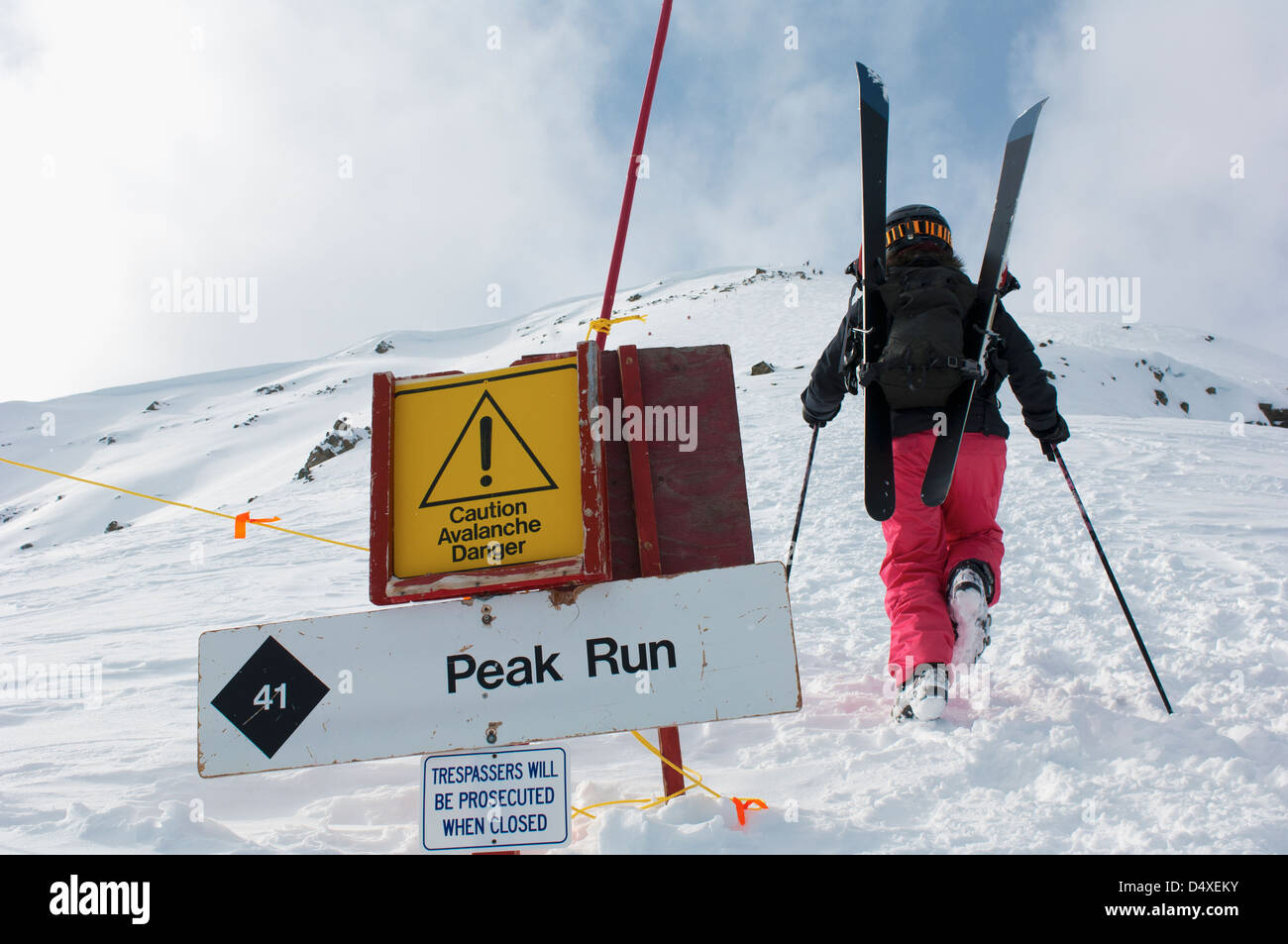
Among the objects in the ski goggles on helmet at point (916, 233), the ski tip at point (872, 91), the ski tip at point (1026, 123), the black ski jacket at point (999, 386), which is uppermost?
the ski tip at point (872, 91)

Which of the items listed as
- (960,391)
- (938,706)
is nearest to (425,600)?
(938,706)

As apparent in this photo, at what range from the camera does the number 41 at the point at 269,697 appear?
1692 mm

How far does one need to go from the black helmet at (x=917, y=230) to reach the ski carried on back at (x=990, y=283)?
198mm

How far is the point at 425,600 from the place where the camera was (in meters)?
1.77

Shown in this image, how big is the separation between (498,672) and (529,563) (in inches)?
→ 9.9

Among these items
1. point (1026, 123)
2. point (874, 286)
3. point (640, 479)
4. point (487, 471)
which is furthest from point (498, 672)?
point (1026, 123)

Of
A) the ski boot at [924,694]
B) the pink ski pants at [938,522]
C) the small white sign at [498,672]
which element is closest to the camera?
the small white sign at [498,672]

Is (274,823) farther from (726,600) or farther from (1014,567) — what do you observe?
(1014,567)

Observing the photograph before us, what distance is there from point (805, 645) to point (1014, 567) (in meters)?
2.07

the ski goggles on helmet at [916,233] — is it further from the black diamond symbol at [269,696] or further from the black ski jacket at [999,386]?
the black diamond symbol at [269,696]

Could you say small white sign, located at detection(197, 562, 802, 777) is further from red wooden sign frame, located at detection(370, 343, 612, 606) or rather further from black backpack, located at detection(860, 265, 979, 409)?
black backpack, located at detection(860, 265, 979, 409)

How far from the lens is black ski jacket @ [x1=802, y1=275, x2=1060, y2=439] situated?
3.09 metres

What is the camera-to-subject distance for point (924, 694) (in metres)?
2.65

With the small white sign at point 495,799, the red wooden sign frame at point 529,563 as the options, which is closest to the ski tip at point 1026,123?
the red wooden sign frame at point 529,563
